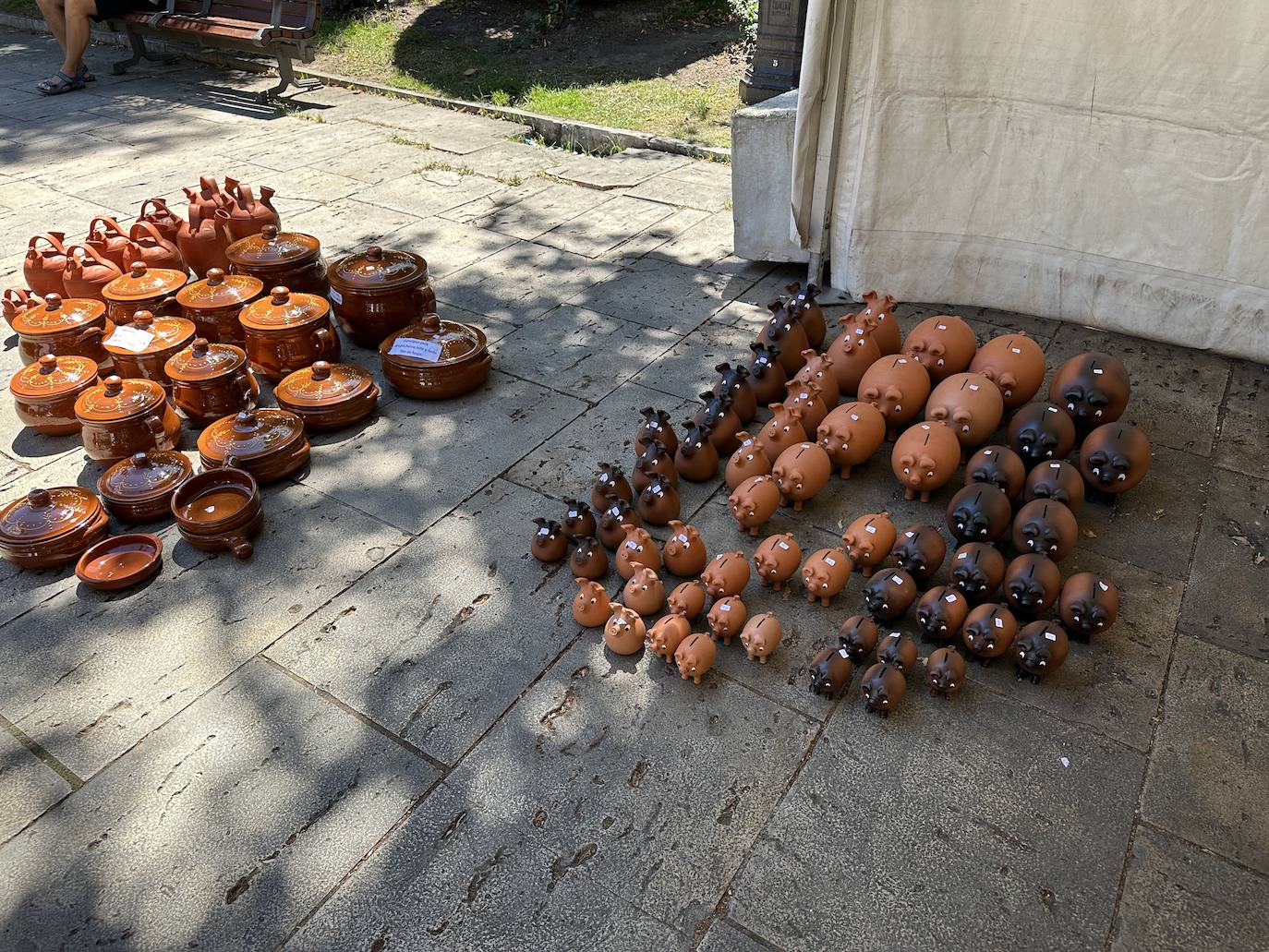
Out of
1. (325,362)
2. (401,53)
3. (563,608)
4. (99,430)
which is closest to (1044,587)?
(563,608)

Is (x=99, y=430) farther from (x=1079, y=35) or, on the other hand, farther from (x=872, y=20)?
(x=1079, y=35)

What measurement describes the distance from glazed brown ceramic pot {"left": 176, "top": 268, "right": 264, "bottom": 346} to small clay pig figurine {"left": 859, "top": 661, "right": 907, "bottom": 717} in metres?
3.46

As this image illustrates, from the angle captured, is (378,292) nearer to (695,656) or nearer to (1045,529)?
(695,656)

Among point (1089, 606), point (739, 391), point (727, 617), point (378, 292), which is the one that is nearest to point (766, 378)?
point (739, 391)

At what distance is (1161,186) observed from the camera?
4.23 metres

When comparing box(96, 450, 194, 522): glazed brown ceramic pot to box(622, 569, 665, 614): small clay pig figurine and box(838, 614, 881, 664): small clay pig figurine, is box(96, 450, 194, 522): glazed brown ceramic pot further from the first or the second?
box(838, 614, 881, 664): small clay pig figurine

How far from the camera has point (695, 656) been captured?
2.84 metres

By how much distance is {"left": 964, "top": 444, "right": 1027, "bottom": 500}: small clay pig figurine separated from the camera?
331 cm

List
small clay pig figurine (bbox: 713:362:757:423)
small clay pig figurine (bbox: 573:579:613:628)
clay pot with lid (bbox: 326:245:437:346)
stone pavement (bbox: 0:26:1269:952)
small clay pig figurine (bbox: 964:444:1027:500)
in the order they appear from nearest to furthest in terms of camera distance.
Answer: stone pavement (bbox: 0:26:1269:952), small clay pig figurine (bbox: 573:579:613:628), small clay pig figurine (bbox: 964:444:1027:500), small clay pig figurine (bbox: 713:362:757:423), clay pot with lid (bbox: 326:245:437:346)

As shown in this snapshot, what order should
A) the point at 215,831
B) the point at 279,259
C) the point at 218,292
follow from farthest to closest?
the point at 279,259, the point at 218,292, the point at 215,831

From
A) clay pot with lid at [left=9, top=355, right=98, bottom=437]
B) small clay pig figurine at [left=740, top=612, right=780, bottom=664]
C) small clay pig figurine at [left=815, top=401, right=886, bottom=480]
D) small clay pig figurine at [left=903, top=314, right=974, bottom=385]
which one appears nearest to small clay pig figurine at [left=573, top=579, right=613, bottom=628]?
small clay pig figurine at [left=740, top=612, right=780, bottom=664]

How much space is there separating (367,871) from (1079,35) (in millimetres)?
4586

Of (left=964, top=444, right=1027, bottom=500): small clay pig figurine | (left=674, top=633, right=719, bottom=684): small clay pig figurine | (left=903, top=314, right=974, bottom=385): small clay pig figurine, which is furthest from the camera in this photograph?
(left=903, top=314, right=974, bottom=385): small clay pig figurine

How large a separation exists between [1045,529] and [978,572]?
1.12 ft
